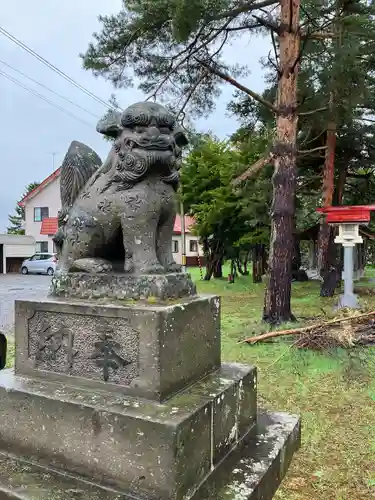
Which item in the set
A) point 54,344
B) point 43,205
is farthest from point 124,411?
point 43,205

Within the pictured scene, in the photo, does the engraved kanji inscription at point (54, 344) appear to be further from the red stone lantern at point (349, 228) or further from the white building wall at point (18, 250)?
the white building wall at point (18, 250)

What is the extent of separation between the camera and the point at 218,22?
685 cm

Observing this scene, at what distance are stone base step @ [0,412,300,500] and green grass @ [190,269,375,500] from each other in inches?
9.3

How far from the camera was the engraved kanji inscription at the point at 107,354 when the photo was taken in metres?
2.00

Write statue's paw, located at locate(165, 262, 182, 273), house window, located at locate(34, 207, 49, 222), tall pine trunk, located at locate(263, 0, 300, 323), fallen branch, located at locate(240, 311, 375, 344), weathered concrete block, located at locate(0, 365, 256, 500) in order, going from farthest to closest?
house window, located at locate(34, 207, 49, 222)
tall pine trunk, located at locate(263, 0, 300, 323)
fallen branch, located at locate(240, 311, 375, 344)
statue's paw, located at locate(165, 262, 182, 273)
weathered concrete block, located at locate(0, 365, 256, 500)

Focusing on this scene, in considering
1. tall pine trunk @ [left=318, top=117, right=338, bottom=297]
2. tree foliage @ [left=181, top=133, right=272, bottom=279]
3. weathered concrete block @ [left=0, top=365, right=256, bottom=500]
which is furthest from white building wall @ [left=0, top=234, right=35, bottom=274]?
weathered concrete block @ [left=0, top=365, right=256, bottom=500]

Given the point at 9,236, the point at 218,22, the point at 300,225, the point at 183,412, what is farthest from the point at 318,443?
the point at 9,236

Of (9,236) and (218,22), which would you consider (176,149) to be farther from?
(9,236)

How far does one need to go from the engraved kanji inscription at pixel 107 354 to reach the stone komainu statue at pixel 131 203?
1.23 feet

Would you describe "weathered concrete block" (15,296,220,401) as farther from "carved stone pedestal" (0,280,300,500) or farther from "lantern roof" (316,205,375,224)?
"lantern roof" (316,205,375,224)

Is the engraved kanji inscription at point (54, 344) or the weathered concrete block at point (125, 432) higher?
the engraved kanji inscription at point (54, 344)

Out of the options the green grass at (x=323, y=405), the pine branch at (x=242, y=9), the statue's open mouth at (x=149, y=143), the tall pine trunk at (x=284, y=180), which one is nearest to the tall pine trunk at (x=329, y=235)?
the tall pine trunk at (x=284, y=180)

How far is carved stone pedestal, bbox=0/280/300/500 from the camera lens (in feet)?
5.82

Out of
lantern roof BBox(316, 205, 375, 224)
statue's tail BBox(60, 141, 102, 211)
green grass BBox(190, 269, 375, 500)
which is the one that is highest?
lantern roof BBox(316, 205, 375, 224)
